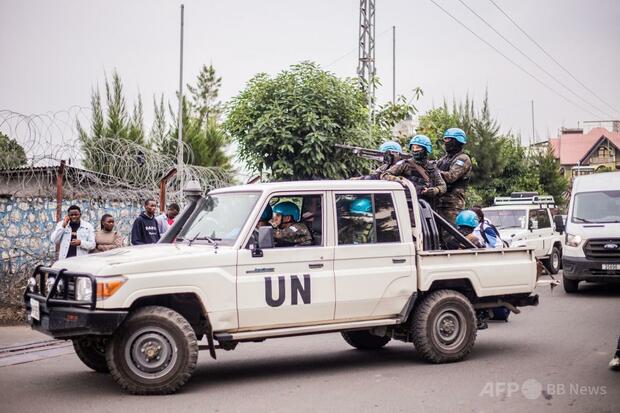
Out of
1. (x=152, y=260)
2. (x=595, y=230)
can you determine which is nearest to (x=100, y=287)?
(x=152, y=260)

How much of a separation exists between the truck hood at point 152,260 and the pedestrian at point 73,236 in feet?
14.4

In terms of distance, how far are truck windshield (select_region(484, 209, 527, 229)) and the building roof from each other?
6545 cm

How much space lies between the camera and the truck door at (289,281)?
8000 mm

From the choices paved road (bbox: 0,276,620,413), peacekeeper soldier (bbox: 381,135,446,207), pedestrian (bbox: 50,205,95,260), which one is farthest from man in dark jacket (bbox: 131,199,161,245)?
peacekeeper soldier (bbox: 381,135,446,207)

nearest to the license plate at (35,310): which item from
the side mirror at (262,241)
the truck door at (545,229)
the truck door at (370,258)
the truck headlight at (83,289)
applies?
the truck headlight at (83,289)

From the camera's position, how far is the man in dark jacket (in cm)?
1318

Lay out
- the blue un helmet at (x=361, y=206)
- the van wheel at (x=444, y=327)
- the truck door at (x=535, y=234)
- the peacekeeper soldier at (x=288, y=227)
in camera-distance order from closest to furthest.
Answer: the peacekeeper soldier at (x=288, y=227)
the blue un helmet at (x=361, y=206)
the van wheel at (x=444, y=327)
the truck door at (x=535, y=234)

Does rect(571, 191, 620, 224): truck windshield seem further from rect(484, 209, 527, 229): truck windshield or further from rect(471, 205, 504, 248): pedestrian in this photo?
rect(471, 205, 504, 248): pedestrian

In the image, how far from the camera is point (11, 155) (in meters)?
13.1

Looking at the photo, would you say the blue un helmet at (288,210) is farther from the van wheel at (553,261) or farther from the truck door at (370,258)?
the van wheel at (553,261)

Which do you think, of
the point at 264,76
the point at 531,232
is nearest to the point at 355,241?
the point at 264,76

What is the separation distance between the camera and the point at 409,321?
30.0 feet

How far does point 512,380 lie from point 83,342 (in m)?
4.24

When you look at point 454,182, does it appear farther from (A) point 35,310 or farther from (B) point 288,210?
(A) point 35,310
